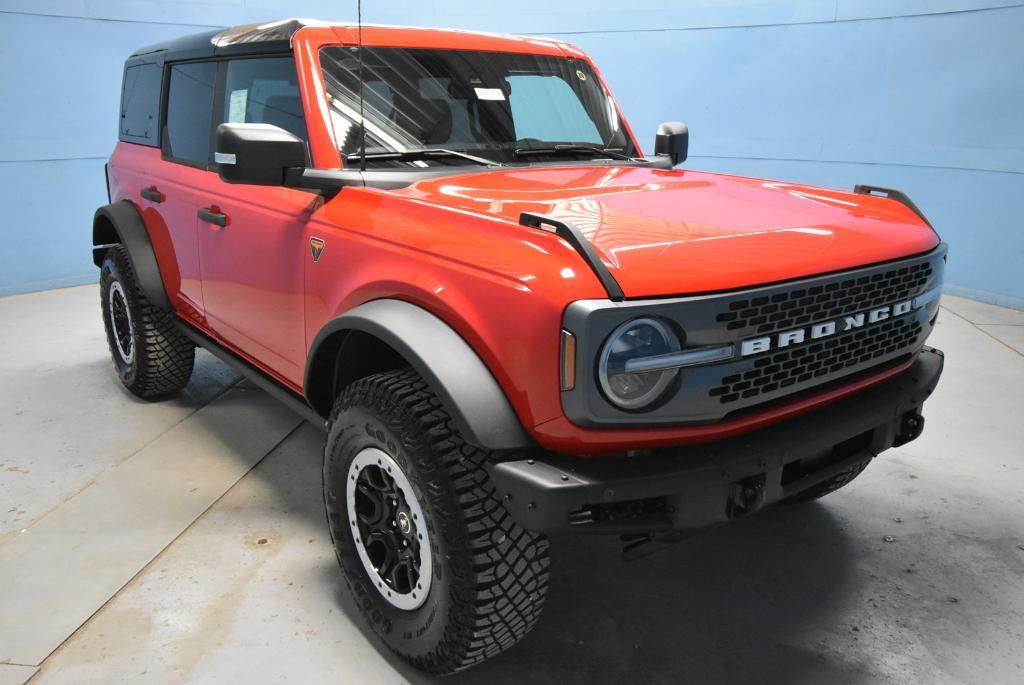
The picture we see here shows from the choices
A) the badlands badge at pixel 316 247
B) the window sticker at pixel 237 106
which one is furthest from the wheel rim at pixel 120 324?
the badlands badge at pixel 316 247

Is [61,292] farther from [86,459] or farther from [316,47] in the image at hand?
[316,47]

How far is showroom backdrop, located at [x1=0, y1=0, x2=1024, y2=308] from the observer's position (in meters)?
5.73

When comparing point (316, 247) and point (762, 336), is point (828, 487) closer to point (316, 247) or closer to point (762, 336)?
point (762, 336)

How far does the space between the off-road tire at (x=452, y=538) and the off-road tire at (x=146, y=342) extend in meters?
2.02

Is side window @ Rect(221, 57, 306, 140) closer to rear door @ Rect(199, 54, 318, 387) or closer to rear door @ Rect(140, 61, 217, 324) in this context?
rear door @ Rect(199, 54, 318, 387)

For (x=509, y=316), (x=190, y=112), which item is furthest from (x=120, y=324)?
(x=509, y=316)

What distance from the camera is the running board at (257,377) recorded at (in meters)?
2.56

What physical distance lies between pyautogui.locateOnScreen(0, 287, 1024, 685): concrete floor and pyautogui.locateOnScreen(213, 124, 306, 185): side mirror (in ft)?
4.03

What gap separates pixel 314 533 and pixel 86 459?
124 cm

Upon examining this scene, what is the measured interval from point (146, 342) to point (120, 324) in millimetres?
423

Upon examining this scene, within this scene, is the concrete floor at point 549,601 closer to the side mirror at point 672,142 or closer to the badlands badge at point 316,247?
the badlands badge at point 316,247

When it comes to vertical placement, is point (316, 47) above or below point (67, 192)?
above

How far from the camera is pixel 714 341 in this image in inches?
63.7

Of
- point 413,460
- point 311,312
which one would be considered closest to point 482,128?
point 311,312
